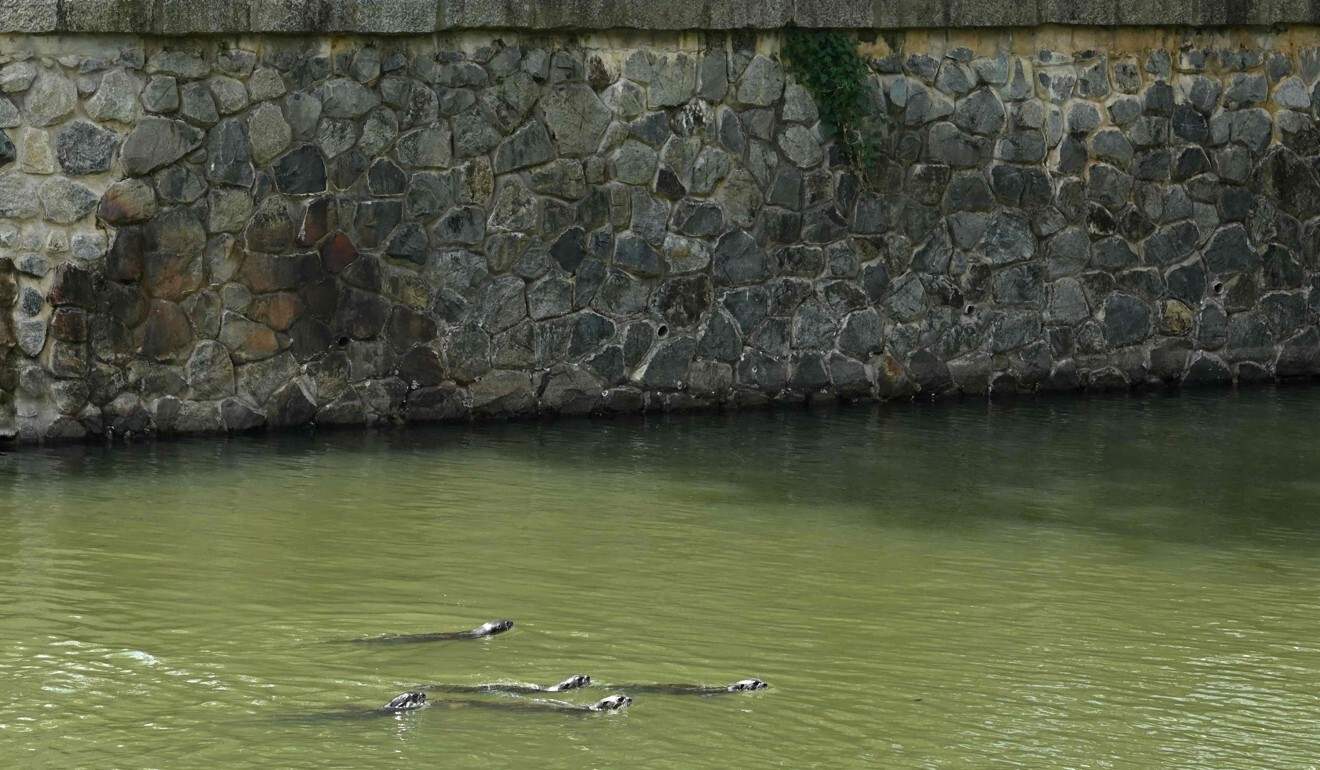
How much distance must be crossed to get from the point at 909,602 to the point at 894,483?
2.52 meters

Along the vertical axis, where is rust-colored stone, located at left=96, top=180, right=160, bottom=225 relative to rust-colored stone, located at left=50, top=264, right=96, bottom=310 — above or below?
above

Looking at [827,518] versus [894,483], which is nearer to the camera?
[827,518]

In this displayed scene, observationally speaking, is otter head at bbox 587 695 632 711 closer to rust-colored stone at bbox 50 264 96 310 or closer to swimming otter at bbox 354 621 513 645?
swimming otter at bbox 354 621 513 645

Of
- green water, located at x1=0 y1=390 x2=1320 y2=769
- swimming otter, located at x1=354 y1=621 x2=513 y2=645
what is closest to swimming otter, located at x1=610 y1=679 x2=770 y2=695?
green water, located at x1=0 y1=390 x2=1320 y2=769

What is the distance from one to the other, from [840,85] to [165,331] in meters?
4.29

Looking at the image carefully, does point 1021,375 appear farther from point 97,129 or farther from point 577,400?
point 97,129

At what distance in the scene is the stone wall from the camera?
A: 33.8 ft

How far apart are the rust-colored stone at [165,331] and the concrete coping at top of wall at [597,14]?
1483mm

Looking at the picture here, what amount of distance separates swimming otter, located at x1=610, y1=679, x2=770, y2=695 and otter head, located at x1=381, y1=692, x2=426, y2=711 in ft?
1.97

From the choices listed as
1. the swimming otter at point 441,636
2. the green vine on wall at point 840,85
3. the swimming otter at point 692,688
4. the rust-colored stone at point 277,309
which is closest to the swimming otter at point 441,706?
the swimming otter at point 692,688

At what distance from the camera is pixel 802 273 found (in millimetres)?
11906

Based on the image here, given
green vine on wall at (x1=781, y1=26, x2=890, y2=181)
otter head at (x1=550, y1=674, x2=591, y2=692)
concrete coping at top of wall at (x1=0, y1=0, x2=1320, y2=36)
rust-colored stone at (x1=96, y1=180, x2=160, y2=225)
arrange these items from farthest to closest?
green vine on wall at (x1=781, y1=26, x2=890, y2=181) < rust-colored stone at (x1=96, y1=180, x2=160, y2=225) < concrete coping at top of wall at (x1=0, y1=0, x2=1320, y2=36) < otter head at (x1=550, y1=674, x2=591, y2=692)

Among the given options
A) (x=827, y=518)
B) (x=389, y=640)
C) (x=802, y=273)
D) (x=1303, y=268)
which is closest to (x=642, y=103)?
(x=802, y=273)

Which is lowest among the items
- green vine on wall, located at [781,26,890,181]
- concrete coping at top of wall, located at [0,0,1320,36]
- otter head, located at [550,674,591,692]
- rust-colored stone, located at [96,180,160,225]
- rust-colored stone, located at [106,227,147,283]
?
otter head, located at [550,674,591,692]
